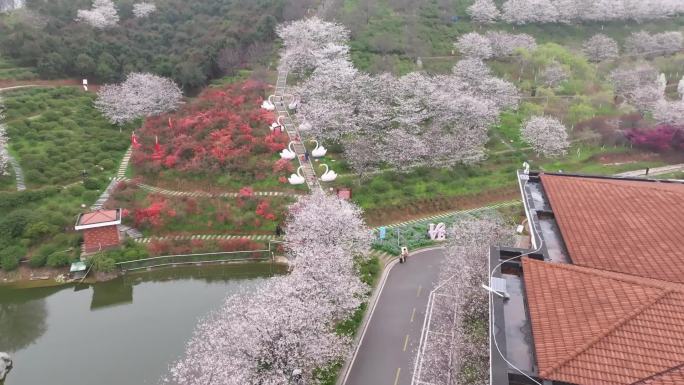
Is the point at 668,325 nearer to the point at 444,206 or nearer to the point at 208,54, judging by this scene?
the point at 444,206

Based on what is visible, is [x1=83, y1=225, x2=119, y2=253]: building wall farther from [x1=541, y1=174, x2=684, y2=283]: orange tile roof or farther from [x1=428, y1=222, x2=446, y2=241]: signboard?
[x1=541, y1=174, x2=684, y2=283]: orange tile roof

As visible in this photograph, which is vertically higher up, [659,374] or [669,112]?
[669,112]

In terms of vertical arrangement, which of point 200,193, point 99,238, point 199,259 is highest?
point 200,193

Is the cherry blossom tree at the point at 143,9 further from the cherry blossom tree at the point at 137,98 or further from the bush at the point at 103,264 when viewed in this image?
the bush at the point at 103,264

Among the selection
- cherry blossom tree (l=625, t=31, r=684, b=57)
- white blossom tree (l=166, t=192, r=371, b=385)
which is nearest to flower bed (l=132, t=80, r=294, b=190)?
white blossom tree (l=166, t=192, r=371, b=385)

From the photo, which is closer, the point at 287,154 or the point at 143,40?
the point at 287,154

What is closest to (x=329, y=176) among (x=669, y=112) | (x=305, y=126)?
(x=305, y=126)

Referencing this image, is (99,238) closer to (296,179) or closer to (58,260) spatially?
(58,260)

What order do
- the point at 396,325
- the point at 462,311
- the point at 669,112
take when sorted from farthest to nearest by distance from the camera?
the point at 669,112
the point at 396,325
the point at 462,311
